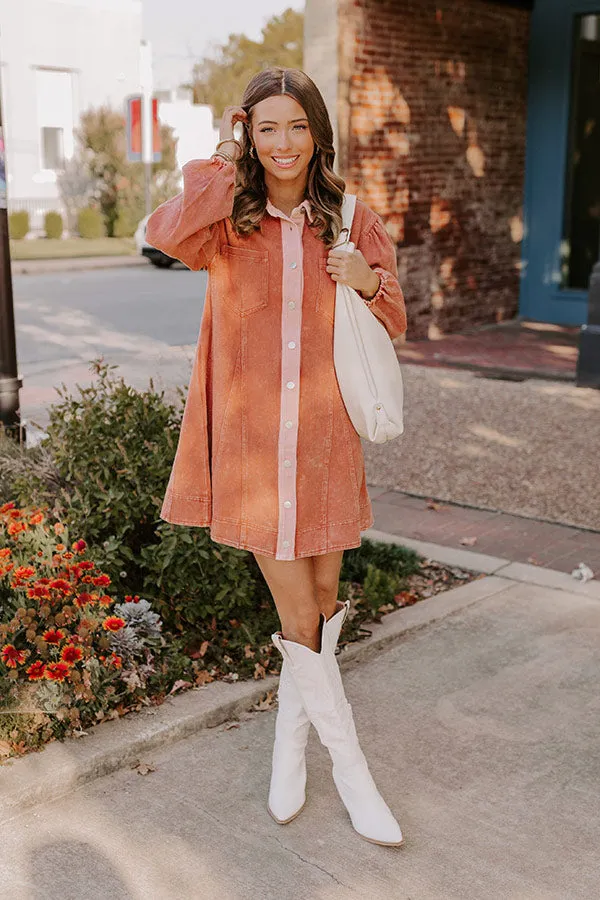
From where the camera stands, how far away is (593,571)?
16.2ft

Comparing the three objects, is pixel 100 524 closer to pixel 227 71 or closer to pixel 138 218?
pixel 138 218

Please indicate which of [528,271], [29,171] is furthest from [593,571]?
[29,171]

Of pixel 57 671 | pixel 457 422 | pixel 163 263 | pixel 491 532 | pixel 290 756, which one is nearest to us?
pixel 290 756

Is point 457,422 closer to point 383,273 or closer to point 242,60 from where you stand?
point 383,273

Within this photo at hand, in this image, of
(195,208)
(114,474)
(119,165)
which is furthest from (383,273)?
(119,165)

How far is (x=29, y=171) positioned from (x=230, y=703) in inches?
1157

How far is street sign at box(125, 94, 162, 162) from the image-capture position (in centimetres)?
2648

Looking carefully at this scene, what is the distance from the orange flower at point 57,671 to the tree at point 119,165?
2700 cm

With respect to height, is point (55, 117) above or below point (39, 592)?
above

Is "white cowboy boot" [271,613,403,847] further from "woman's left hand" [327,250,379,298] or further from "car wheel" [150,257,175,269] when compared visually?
"car wheel" [150,257,175,269]

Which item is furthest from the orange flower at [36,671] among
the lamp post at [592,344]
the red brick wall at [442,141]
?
the red brick wall at [442,141]

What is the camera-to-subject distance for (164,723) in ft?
11.0

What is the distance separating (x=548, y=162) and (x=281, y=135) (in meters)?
10.2

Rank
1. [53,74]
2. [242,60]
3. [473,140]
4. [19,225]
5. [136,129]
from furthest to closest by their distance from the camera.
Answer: [242,60]
[53,74]
[19,225]
[136,129]
[473,140]
